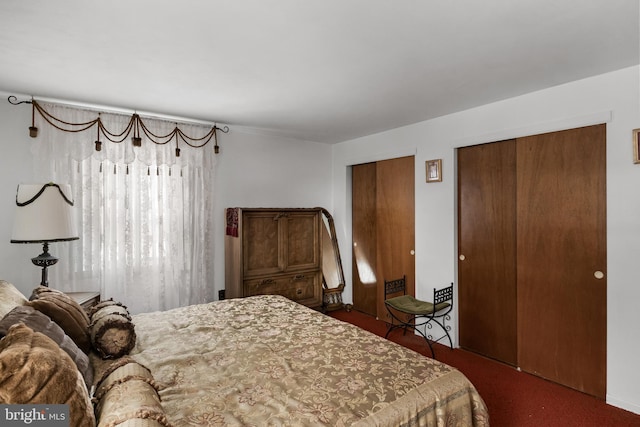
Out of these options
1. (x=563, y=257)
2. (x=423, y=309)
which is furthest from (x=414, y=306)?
(x=563, y=257)

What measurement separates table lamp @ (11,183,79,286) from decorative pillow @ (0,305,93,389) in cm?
96

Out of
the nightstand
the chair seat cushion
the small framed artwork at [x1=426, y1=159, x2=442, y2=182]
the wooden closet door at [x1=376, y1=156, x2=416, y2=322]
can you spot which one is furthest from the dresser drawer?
the small framed artwork at [x1=426, y1=159, x2=442, y2=182]

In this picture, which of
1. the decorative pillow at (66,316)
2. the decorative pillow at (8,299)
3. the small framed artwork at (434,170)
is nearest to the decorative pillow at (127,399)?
the decorative pillow at (66,316)

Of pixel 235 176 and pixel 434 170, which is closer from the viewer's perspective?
pixel 434 170

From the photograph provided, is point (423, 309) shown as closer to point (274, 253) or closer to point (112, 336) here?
point (274, 253)

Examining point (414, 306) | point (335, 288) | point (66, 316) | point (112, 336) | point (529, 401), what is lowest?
point (529, 401)

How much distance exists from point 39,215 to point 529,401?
3805 mm

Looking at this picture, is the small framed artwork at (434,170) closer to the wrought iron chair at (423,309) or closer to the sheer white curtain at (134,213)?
the wrought iron chair at (423,309)

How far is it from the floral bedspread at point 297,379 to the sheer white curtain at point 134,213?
4.41 ft

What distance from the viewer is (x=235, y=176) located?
414cm

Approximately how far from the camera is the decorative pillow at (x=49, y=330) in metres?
1.38

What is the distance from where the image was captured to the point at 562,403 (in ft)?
8.02

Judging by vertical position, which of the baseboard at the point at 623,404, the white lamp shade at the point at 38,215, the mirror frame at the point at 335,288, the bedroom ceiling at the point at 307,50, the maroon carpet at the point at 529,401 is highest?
the bedroom ceiling at the point at 307,50

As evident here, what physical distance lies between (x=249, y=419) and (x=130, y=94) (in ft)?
9.27
